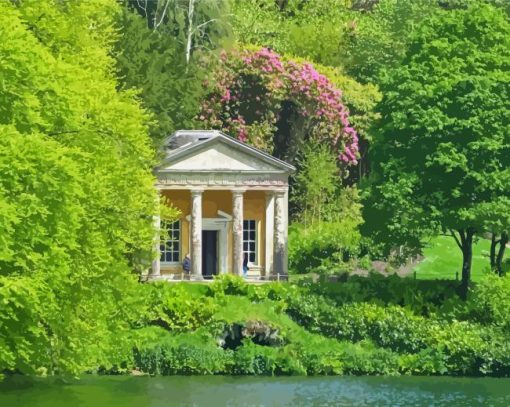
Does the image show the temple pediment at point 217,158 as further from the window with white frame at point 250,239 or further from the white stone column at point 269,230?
the window with white frame at point 250,239

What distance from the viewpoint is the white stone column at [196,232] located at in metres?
80.3

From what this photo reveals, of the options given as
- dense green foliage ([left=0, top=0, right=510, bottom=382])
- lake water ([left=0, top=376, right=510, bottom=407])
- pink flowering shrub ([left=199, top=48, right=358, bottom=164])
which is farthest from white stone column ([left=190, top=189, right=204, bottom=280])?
lake water ([left=0, top=376, right=510, bottom=407])

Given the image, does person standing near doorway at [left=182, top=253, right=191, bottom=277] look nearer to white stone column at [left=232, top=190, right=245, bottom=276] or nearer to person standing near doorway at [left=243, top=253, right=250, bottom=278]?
white stone column at [left=232, top=190, right=245, bottom=276]

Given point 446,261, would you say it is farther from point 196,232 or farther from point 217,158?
point 217,158

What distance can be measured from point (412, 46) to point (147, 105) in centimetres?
1355

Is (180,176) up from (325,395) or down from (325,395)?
up

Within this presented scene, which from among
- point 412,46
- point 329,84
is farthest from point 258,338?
point 329,84

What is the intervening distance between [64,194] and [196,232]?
33665mm

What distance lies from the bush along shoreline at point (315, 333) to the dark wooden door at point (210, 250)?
12.9 meters

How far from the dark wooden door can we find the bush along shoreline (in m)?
12.9

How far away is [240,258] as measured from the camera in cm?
8081

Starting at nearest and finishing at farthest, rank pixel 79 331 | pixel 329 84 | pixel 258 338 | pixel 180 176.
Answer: pixel 79 331 → pixel 258 338 → pixel 180 176 → pixel 329 84

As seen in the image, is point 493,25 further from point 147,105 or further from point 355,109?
point 355,109

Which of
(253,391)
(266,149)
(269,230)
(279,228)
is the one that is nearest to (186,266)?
(269,230)
